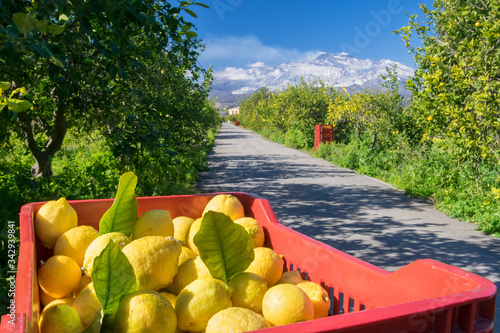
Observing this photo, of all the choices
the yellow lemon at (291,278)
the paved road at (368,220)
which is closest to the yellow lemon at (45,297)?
the yellow lemon at (291,278)

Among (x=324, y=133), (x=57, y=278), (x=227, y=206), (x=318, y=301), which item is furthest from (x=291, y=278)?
(x=324, y=133)

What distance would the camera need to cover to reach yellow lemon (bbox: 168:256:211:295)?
54.3 inches

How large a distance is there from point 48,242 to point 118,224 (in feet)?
1.18

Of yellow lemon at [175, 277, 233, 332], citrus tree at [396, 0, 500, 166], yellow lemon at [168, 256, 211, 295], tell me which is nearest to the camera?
yellow lemon at [175, 277, 233, 332]

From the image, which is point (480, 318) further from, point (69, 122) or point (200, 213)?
point (69, 122)

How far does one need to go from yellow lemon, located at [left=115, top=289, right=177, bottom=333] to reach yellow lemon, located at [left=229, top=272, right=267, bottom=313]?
276mm

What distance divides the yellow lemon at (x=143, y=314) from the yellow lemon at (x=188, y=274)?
0.29m

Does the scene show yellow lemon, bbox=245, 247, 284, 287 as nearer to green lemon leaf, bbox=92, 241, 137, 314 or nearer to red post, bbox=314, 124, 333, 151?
green lemon leaf, bbox=92, 241, 137, 314

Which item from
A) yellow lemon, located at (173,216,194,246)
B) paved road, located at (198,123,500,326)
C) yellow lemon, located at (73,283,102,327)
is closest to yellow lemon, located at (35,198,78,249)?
yellow lemon, located at (173,216,194,246)

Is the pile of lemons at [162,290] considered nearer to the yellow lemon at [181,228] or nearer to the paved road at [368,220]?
the yellow lemon at [181,228]

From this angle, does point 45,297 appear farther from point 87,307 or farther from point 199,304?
point 199,304

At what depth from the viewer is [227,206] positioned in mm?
2055

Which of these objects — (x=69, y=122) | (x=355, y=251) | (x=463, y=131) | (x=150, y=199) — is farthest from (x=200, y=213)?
(x=463, y=131)

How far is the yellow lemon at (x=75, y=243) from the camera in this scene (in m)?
1.61
